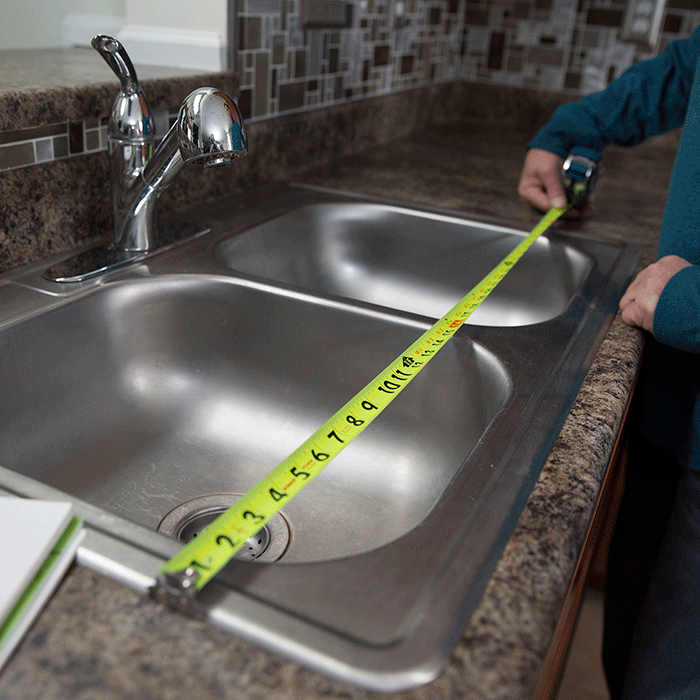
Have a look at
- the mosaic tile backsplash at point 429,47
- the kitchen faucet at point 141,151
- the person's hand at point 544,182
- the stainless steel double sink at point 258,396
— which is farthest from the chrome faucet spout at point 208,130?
the person's hand at point 544,182

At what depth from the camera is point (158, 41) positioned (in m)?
1.17

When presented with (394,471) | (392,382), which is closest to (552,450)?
(392,382)

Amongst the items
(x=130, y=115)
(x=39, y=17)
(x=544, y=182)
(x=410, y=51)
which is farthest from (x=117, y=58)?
(x=410, y=51)

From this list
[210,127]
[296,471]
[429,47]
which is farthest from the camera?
[429,47]

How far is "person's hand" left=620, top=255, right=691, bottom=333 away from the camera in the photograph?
0.85 m

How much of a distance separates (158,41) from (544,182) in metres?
0.73

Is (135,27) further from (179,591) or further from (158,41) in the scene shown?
(179,591)

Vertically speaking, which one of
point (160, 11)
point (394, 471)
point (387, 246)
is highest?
point (160, 11)

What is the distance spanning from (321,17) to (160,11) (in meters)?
0.34

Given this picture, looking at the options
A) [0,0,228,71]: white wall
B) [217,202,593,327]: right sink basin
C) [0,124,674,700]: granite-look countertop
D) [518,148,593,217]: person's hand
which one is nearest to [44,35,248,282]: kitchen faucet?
[217,202,593,327]: right sink basin

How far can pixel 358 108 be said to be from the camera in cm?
168

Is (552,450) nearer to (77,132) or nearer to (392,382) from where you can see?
(392,382)

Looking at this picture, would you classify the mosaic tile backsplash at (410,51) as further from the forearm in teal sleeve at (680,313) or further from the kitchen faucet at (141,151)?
the forearm in teal sleeve at (680,313)

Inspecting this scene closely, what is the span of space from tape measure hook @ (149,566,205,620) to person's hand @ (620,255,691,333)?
2.14 ft
